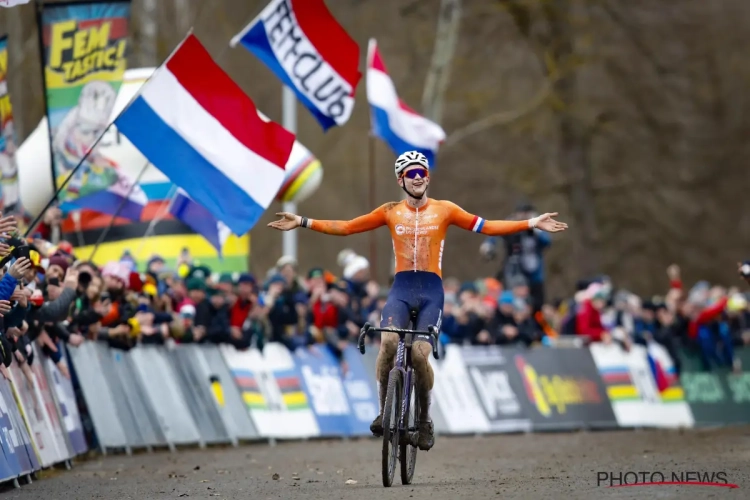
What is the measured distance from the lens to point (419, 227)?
44.3 ft

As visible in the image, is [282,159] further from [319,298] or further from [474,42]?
[474,42]

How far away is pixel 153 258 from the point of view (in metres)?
21.4

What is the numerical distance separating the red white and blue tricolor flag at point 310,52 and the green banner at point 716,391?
27.7ft

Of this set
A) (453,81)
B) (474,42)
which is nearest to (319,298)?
(474,42)

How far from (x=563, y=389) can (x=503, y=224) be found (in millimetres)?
11095

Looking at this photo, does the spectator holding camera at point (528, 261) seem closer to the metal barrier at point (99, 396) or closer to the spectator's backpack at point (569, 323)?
the spectator's backpack at point (569, 323)

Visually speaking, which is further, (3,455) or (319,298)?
(319,298)

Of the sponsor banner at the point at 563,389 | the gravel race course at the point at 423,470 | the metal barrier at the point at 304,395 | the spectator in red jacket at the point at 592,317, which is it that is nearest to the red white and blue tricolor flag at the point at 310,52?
the metal barrier at the point at 304,395

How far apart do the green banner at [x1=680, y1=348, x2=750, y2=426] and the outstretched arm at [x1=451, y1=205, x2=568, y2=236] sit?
41.3ft

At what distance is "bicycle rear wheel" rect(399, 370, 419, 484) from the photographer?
1294 centimetres

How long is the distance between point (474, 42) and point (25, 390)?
79.5 feet

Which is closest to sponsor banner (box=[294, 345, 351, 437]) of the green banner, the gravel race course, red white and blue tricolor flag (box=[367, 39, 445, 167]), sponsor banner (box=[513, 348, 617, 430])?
the gravel race course

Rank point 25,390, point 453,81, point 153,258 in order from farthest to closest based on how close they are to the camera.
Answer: point 453,81 → point 153,258 → point 25,390

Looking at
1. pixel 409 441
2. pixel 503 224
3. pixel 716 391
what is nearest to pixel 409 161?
pixel 503 224
